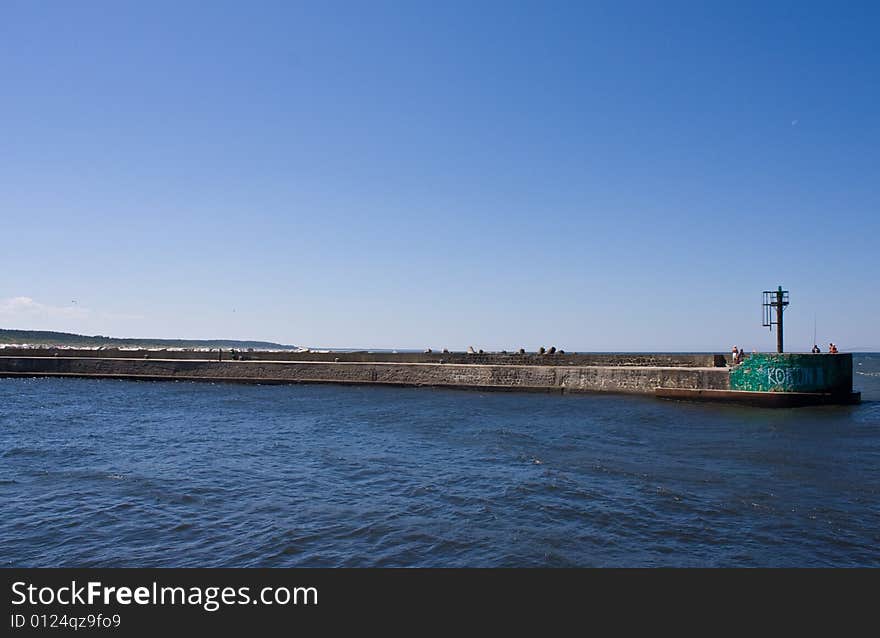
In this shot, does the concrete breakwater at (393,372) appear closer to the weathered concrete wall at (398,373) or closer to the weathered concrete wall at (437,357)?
the weathered concrete wall at (398,373)

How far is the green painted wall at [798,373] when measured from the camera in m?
22.9

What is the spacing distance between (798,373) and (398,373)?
2077 cm

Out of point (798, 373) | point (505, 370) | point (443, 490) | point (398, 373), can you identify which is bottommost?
point (443, 490)

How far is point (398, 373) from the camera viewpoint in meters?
34.1

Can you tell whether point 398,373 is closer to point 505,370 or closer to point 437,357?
point 437,357

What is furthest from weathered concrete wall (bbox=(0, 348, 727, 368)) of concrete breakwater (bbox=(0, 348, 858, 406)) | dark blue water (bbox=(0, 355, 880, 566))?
dark blue water (bbox=(0, 355, 880, 566))

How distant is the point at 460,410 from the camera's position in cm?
2328

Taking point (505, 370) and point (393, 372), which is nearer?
point (505, 370)

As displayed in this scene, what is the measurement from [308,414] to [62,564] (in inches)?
613

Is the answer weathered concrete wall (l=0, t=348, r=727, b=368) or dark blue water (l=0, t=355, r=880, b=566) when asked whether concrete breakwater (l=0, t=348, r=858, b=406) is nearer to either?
weathered concrete wall (l=0, t=348, r=727, b=368)

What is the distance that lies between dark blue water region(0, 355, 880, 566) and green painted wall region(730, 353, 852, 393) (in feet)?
6.83

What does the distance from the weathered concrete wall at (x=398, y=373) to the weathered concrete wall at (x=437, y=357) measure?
0.66 meters

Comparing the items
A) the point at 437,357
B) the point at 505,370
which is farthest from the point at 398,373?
the point at 505,370
